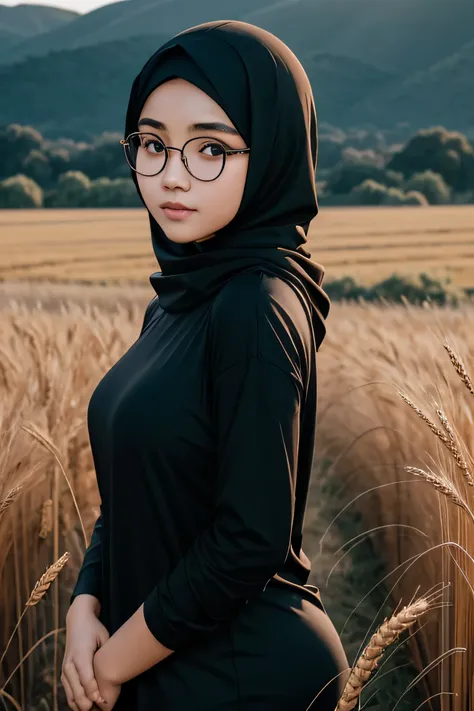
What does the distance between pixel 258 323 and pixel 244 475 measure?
0.14 m

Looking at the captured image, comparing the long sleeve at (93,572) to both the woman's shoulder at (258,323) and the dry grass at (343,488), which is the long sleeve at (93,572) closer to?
the dry grass at (343,488)

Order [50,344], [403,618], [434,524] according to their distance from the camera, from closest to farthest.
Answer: [403,618] < [434,524] < [50,344]

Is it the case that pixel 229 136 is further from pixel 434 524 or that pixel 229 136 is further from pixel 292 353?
pixel 434 524

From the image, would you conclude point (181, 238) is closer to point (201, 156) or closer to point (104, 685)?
point (201, 156)

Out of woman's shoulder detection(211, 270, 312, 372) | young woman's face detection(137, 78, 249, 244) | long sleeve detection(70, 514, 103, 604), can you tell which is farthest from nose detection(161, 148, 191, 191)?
long sleeve detection(70, 514, 103, 604)

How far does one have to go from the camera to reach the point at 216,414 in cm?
83

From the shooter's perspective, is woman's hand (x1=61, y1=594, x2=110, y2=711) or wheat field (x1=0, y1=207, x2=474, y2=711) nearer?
woman's hand (x1=61, y1=594, x2=110, y2=711)

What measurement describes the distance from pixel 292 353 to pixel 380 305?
8.55 ft

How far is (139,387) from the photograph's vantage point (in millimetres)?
868

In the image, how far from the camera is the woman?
812 mm

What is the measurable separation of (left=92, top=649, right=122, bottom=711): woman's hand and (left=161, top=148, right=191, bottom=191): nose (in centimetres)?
48

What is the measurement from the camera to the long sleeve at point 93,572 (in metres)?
1.03

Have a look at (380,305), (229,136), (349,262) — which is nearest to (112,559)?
(229,136)

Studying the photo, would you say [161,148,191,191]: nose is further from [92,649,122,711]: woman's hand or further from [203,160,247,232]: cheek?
[92,649,122,711]: woman's hand
